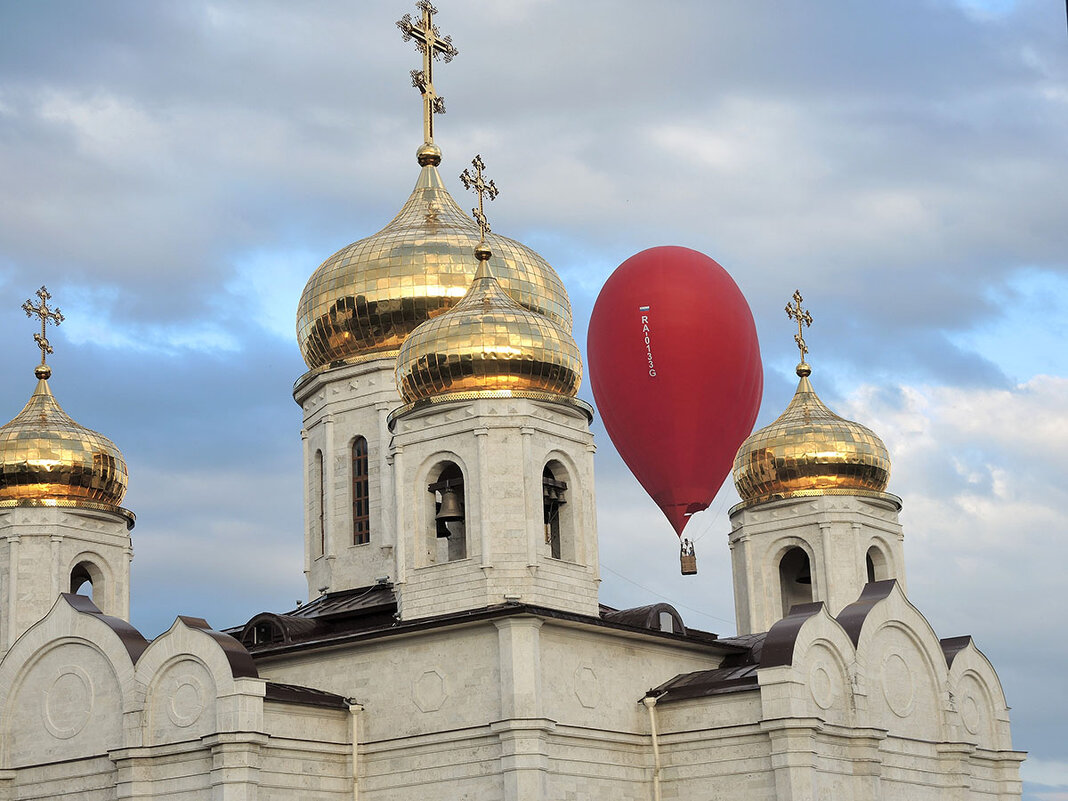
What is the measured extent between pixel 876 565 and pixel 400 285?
904 centimetres

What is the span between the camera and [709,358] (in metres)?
28.4

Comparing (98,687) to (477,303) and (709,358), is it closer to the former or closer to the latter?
(477,303)

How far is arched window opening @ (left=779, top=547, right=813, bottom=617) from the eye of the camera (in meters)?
33.5

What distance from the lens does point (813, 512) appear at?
107 ft

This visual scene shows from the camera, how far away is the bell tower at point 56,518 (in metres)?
30.9

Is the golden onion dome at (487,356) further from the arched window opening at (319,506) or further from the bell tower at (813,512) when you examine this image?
the bell tower at (813,512)

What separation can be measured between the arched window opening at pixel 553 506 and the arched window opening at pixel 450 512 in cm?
112

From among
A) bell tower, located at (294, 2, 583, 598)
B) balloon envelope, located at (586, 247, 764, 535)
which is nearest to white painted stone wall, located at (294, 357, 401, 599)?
bell tower, located at (294, 2, 583, 598)

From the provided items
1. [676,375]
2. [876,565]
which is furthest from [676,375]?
[876,565]

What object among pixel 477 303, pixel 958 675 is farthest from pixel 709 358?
pixel 958 675

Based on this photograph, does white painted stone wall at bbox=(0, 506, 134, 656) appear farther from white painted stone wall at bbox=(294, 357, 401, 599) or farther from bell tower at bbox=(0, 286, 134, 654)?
white painted stone wall at bbox=(294, 357, 401, 599)

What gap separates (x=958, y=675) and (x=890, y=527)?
4213mm

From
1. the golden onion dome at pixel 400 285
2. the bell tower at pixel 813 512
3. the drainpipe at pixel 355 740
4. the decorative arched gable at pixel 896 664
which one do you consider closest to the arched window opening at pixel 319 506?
the golden onion dome at pixel 400 285

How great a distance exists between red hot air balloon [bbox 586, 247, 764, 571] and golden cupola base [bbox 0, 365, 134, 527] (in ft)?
26.8
